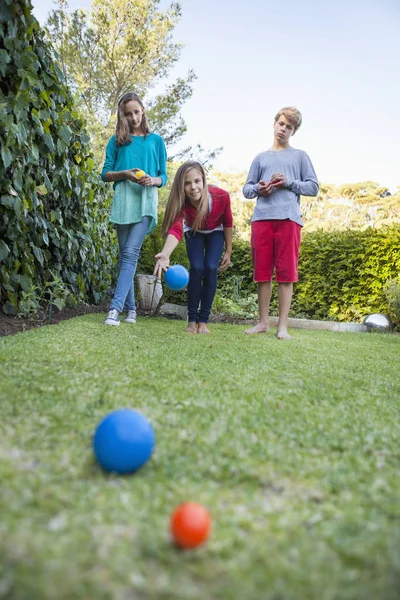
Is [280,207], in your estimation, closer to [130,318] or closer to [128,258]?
[128,258]

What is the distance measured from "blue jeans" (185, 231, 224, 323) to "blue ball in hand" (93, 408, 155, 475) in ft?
9.26

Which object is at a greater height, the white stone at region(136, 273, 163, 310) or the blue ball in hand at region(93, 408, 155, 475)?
the white stone at region(136, 273, 163, 310)

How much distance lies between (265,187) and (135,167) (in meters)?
1.13

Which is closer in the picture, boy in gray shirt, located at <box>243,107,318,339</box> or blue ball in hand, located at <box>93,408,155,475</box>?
blue ball in hand, located at <box>93,408,155,475</box>

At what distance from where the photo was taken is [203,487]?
40.2 inches

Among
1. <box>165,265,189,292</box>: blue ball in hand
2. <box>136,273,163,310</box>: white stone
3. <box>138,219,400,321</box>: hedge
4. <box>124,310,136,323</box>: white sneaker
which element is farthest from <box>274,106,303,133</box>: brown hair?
<box>136,273,163,310</box>: white stone

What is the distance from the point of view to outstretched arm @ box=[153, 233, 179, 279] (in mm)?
3370

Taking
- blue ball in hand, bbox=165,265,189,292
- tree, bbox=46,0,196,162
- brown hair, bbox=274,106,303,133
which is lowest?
blue ball in hand, bbox=165,265,189,292

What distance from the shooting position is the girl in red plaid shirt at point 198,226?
3.84 m

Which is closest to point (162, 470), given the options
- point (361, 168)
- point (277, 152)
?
point (277, 152)

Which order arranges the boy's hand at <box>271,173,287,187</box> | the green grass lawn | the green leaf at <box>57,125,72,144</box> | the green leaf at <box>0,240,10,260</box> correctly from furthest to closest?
the boy's hand at <box>271,173,287,187</box>
the green leaf at <box>57,125,72,144</box>
the green leaf at <box>0,240,10,260</box>
the green grass lawn

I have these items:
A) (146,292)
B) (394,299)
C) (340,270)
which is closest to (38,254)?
(146,292)

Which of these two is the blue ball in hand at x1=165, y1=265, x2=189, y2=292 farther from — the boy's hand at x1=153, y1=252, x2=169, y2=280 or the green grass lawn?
the green grass lawn

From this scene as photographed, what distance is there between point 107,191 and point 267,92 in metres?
24.6
